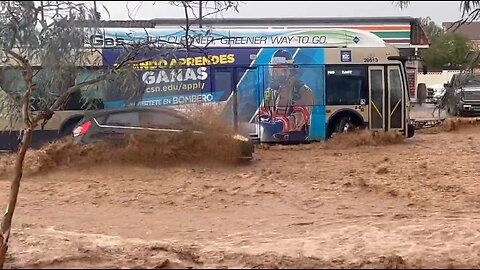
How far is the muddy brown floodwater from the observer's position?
7570mm

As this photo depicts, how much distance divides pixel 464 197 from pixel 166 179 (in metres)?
5.30

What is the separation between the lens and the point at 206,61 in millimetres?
17875

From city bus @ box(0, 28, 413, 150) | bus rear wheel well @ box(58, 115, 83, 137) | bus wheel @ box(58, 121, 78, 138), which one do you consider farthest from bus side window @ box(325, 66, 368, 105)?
bus wheel @ box(58, 121, 78, 138)

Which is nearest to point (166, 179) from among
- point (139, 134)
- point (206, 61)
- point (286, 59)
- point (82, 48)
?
point (139, 134)

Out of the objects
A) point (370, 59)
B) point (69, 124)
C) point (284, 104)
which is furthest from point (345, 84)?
point (69, 124)

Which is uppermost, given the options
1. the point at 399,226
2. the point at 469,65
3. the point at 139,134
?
the point at 469,65

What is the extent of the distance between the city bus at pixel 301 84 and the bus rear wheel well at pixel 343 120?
0.08ft

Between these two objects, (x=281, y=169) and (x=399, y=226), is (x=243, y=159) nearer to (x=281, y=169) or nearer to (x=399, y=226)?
(x=281, y=169)

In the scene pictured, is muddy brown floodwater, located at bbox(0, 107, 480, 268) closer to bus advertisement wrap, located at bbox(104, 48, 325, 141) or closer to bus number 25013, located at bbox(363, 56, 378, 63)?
bus advertisement wrap, located at bbox(104, 48, 325, 141)

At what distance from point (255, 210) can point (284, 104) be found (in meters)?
7.76

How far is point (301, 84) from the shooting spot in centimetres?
1891

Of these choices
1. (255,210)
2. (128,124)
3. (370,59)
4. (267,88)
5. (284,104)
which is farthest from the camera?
(370,59)

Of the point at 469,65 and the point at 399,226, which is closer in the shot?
the point at 469,65

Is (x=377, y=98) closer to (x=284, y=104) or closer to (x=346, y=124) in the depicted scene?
(x=346, y=124)
